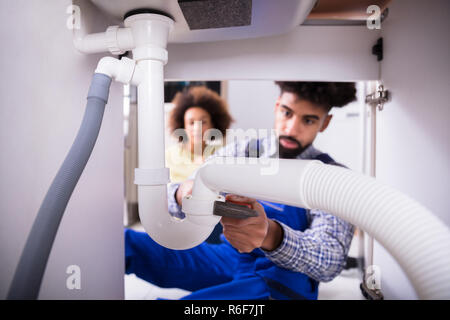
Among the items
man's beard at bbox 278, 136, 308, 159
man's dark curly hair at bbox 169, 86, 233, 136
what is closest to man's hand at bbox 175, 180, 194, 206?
man's beard at bbox 278, 136, 308, 159

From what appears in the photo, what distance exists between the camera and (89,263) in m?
0.50

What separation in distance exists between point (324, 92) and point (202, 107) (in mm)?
937

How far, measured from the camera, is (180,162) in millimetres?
1568

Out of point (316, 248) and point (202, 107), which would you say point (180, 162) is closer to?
point (202, 107)

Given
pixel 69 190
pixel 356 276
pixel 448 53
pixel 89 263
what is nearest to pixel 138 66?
pixel 69 190

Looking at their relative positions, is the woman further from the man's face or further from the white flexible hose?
the white flexible hose

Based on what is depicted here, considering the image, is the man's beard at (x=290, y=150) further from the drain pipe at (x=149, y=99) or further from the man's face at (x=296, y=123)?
the drain pipe at (x=149, y=99)

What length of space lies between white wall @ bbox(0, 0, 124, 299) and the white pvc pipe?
0.98ft

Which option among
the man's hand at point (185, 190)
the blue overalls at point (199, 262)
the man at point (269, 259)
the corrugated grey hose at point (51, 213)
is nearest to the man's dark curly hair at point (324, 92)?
the man at point (269, 259)

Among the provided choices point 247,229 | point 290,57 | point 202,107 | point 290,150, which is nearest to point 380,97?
point 290,57

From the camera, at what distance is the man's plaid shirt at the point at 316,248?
0.62m

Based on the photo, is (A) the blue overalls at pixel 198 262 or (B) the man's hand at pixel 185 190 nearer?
(B) the man's hand at pixel 185 190

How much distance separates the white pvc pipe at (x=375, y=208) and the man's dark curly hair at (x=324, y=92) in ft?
2.36

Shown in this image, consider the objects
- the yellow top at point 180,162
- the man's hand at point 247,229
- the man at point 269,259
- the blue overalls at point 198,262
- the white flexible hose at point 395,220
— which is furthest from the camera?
the yellow top at point 180,162
